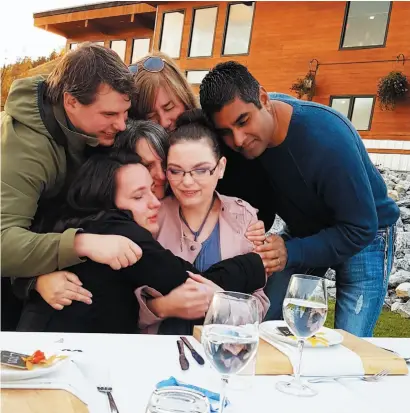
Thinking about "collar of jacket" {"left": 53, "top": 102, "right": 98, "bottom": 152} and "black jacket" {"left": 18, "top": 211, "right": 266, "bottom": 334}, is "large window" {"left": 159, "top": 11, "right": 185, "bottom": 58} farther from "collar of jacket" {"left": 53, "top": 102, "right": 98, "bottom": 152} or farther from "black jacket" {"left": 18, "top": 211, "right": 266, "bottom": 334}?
"black jacket" {"left": 18, "top": 211, "right": 266, "bottom": 334}

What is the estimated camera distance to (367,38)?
38.7ft

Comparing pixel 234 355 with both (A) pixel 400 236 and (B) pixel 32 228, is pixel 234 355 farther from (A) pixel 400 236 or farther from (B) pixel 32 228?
(A) pixel 400 236

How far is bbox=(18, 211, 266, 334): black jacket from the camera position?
1830 mm

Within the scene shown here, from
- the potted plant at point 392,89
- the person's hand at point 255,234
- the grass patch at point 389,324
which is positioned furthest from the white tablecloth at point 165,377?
the potted plant at point 392,89

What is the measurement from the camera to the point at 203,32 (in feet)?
45.6

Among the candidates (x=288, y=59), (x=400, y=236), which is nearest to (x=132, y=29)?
(x=288, y=59)

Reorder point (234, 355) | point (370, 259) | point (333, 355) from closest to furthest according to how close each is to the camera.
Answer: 1. point (234, 355)
2. point (333, 355)
3. point (370, 259)

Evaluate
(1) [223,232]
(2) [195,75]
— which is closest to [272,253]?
(1) [223,232]

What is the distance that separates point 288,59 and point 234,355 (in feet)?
40.9

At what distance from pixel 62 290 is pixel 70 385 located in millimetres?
833

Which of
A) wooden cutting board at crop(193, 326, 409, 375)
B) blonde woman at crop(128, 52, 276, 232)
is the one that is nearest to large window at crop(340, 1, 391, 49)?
blonde woman at crop(128, 52, 276, 232)

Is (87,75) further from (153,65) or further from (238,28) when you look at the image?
(238,28)

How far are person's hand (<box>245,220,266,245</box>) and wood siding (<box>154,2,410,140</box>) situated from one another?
9.72m

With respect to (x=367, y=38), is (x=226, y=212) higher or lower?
lower
